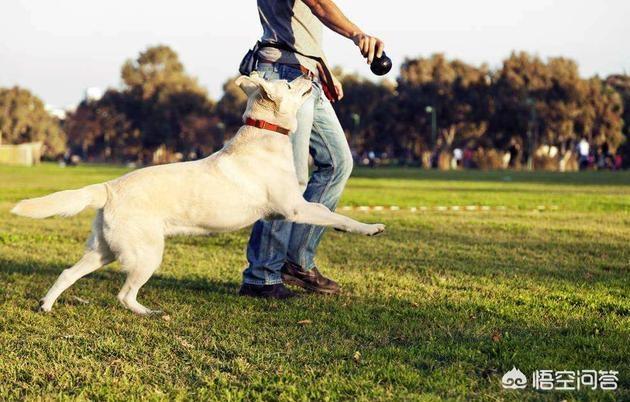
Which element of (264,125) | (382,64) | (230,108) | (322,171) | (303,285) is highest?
(230,108)

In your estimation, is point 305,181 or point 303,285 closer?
point 305,181

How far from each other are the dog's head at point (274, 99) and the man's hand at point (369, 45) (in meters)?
0.46

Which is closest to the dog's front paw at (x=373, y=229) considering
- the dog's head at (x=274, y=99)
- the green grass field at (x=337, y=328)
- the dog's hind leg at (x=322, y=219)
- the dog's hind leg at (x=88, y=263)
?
the dog's hind leg at (x=322, y=219)

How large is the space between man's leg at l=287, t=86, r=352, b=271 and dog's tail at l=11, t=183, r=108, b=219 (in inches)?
69.5

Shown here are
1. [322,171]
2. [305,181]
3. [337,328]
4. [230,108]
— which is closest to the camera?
[337,328]

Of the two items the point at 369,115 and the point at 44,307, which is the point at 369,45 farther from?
the point at 369,115

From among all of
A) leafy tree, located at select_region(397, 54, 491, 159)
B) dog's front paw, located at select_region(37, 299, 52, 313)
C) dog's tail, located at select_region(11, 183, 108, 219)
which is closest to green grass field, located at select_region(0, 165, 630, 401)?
dog's front paw, located at select_region(37, 299, 52, 313)

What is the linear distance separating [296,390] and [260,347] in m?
0.80

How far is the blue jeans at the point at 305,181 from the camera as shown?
5.85 metres

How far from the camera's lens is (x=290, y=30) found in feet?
19.6

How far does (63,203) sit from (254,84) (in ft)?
4.71

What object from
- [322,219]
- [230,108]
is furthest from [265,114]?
[230,108]

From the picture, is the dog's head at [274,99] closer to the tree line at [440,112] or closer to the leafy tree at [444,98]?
the tree line at [440,112]

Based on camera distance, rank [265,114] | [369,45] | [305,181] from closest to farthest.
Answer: [265,114], [369,45], [305,181]
